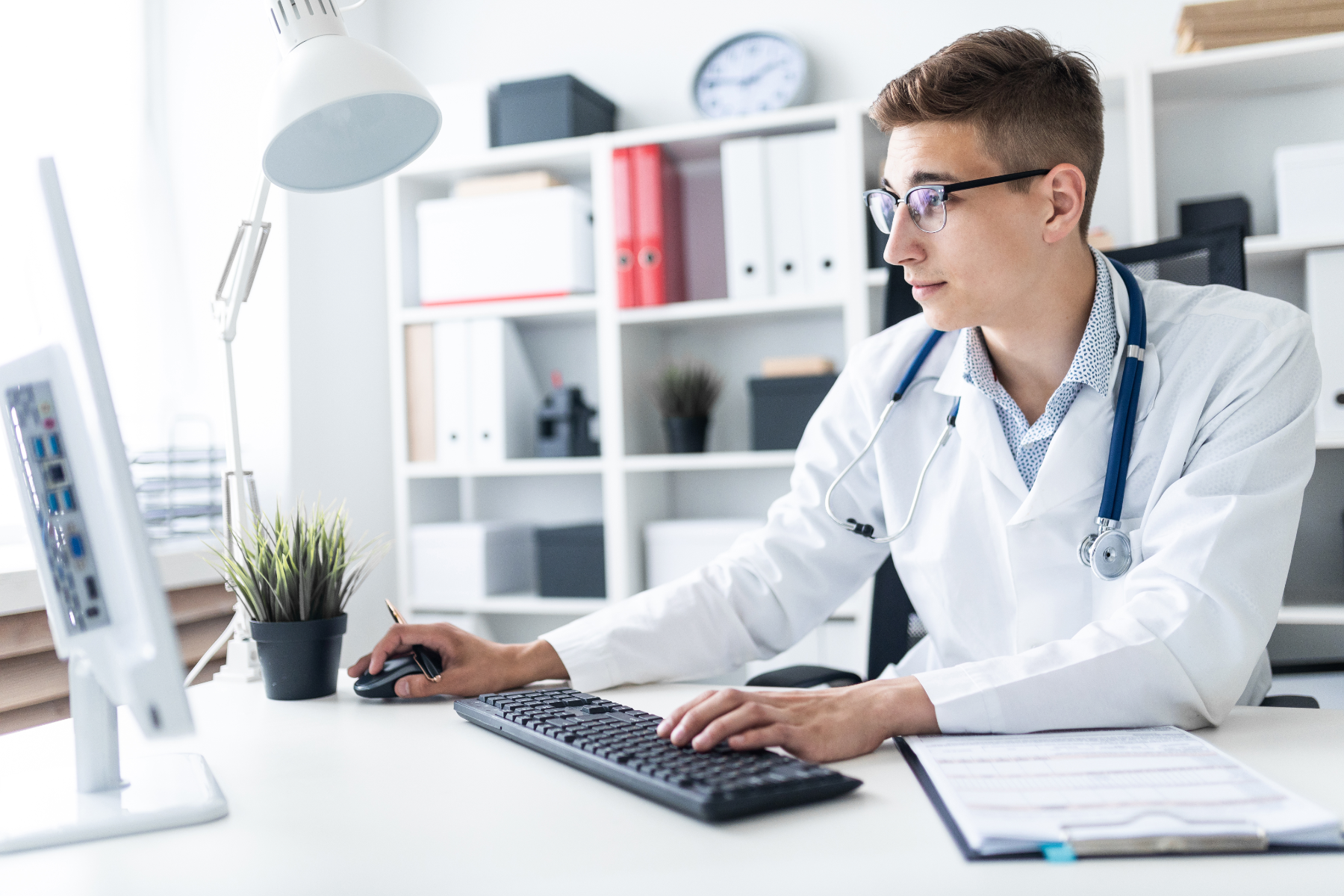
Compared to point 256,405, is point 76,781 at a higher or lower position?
lower

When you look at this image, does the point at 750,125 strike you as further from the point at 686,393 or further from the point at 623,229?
the point at 686,393

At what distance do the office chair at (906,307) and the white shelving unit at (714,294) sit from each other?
0.59 metres

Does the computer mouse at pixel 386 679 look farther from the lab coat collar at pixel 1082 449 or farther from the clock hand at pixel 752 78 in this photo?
the clock hand at pixel 752 78

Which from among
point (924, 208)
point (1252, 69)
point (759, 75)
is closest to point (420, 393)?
point (759, 75)

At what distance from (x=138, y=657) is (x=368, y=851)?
0.18 metres

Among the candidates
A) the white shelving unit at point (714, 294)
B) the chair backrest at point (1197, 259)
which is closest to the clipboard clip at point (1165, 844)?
the chair backrest at point (1197, 259)

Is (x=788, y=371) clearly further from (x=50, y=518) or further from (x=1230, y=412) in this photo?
(x=50, y=518)

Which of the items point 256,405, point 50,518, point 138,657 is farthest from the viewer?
point 256,405

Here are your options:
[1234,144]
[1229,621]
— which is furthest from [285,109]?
[1234,144]

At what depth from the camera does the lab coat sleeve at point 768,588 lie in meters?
1.09

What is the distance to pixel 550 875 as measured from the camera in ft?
1.86

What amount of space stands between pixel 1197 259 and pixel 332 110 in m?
1.14

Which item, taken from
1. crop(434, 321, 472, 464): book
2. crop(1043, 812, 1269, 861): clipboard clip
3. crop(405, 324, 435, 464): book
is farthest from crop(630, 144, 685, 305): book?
crop(1043, 812, 1269, 861): clipboard clip

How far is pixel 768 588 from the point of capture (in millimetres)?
1246
